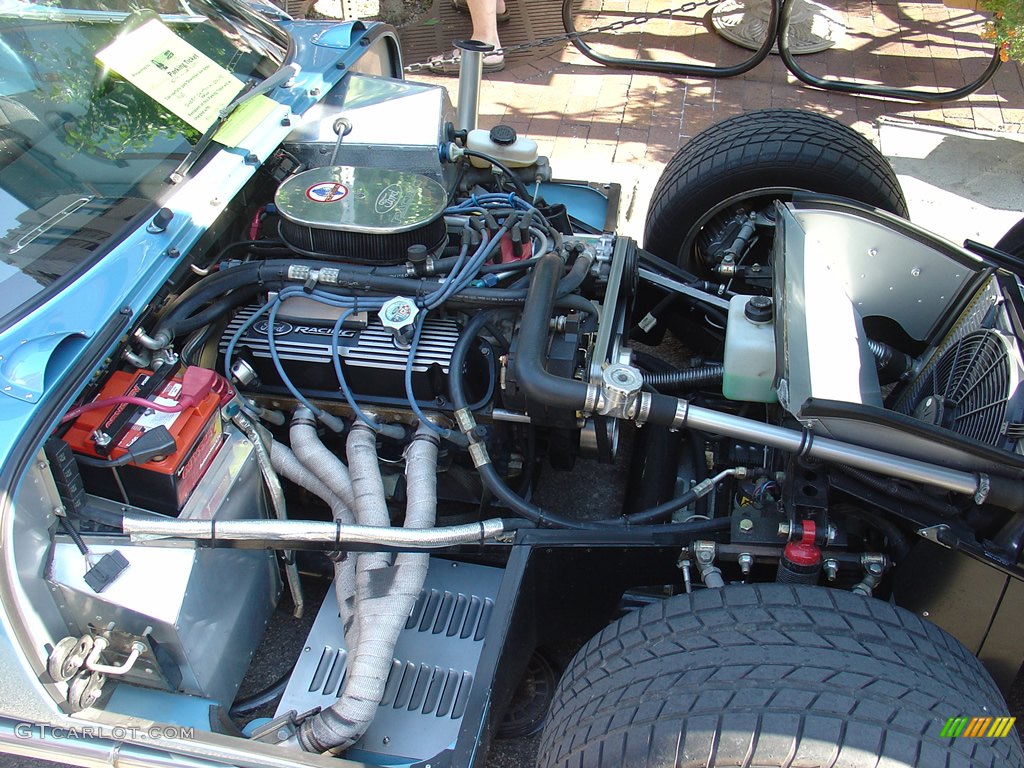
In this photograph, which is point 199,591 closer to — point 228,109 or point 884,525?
point 228,109

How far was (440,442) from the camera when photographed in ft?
6.80

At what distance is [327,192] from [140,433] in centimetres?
79

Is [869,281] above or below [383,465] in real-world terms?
above

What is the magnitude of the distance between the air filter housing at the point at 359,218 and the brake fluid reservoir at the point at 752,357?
77 centimetres

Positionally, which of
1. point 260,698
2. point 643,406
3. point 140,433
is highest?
point 643,406

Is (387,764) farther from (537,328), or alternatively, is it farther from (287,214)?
(287,214)

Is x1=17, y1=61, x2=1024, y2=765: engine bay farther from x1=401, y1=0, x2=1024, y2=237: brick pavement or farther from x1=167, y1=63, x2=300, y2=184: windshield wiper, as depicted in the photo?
x1=401, y1=0, x2=1024, y2=237: brick pavement

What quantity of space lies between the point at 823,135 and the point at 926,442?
132 cm

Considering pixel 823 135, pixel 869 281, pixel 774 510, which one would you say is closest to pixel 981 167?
pixel 823 135

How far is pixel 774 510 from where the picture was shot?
1851 millimetres

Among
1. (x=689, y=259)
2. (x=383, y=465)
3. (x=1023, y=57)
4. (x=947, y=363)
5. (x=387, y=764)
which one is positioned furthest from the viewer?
(x=1023, y=57)

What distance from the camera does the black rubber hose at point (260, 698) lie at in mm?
1971

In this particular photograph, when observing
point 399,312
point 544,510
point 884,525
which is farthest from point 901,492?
point 399,312

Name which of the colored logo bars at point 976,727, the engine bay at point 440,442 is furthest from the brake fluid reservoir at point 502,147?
the colored logo bars at point 976,727
